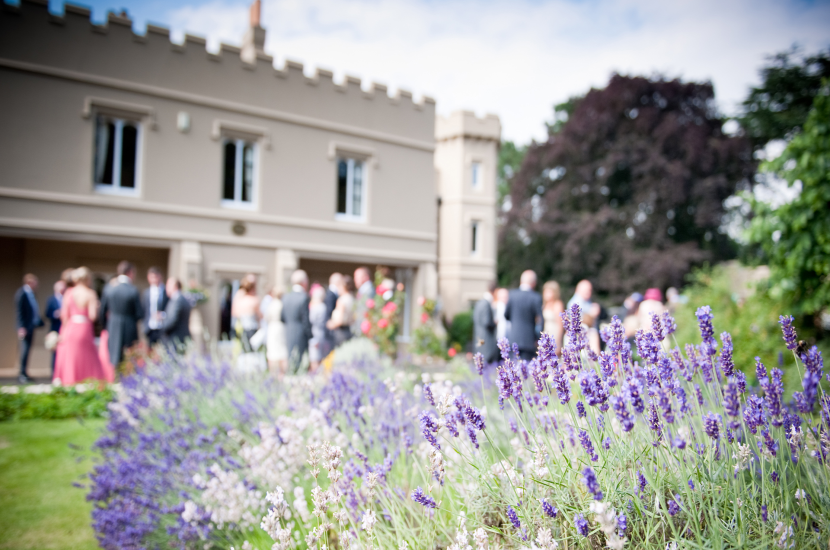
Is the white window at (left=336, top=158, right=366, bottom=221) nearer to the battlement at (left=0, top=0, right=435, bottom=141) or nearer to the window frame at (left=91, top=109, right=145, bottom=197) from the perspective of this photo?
the battlement at (left=0, top=0, right=435, bottom=141)

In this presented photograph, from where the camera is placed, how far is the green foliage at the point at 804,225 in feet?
19.2

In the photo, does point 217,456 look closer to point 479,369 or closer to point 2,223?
point 479,369

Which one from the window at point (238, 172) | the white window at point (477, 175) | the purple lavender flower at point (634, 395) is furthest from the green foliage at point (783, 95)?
the purple lavender flower at point (634, 395)

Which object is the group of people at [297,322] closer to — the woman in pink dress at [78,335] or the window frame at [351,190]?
the woman in pink dress at [78,335]

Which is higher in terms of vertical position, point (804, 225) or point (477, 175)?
point (477, 175)

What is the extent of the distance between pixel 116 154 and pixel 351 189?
6611mm

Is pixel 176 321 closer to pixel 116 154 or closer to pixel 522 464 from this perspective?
pixel 116 154

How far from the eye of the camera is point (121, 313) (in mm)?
Result: 8984

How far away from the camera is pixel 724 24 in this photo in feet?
31.4

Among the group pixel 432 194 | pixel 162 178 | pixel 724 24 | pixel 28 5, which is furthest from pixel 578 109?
pixel 28 5

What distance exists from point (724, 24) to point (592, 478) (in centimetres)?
1128

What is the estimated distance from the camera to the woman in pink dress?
343 inches

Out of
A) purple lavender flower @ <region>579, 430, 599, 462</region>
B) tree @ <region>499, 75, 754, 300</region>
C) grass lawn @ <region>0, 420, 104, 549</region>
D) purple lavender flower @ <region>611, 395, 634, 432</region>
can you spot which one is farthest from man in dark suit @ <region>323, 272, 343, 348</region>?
tree @ <region>499, 75, 754, 300</region>

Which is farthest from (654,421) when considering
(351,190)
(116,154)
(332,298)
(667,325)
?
(351,190)
